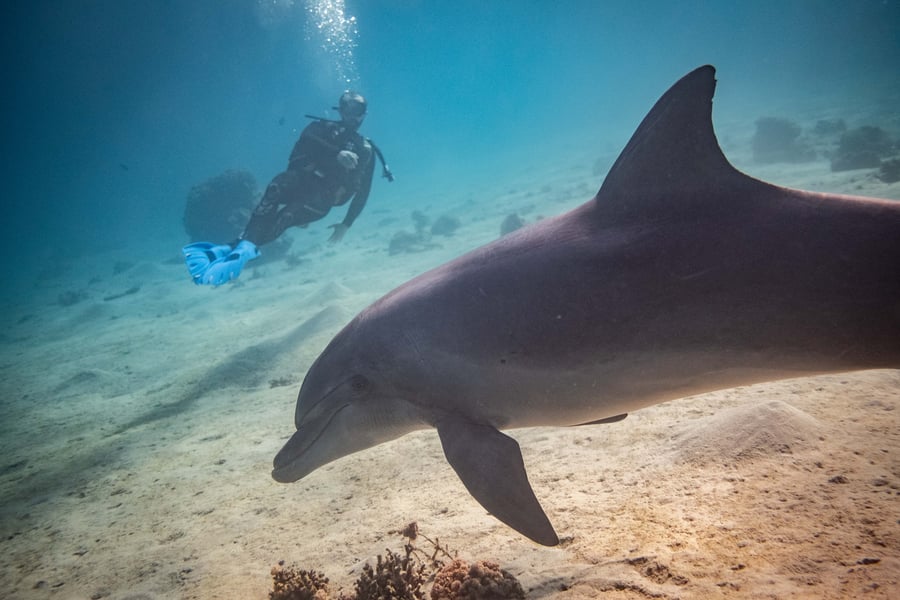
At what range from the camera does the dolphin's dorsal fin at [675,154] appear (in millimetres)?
2066

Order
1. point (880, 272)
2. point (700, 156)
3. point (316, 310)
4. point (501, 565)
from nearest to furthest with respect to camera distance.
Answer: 1. point (880, 272)
2. point (700, 156)
3. point (501, 565)
4. point (316, 310)

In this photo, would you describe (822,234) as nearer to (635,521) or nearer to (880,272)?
(880,272)

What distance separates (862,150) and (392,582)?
70.6ft

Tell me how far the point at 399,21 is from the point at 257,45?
24474mm

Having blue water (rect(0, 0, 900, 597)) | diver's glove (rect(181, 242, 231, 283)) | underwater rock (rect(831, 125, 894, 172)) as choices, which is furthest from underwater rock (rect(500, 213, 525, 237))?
diver's glove (rect(181, 242, 231, 283))

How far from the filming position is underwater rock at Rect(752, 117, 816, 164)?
19.7m

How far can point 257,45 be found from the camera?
6469cm

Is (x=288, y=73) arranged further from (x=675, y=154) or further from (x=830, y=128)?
(x=675, y=154)

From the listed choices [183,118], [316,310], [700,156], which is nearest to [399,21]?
[183,118]

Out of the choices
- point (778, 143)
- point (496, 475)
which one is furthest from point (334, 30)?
point (496, 475)

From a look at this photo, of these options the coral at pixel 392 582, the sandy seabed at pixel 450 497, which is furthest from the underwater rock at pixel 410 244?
the coral at pixel 392 582

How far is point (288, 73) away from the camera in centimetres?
8919

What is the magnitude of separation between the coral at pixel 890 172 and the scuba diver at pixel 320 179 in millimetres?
14120

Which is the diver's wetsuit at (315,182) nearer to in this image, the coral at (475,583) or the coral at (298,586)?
the coral at (298,586)
